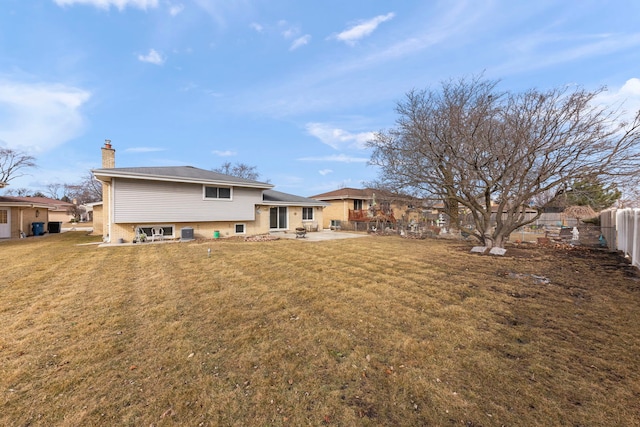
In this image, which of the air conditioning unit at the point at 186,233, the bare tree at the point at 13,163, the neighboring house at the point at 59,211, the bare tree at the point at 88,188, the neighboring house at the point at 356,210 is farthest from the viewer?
the bare tree at the point at 88,188

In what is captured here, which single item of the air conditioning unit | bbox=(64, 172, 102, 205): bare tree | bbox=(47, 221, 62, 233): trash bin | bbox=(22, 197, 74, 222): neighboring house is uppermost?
bbox=(64, 172, 102, 205): bare tree

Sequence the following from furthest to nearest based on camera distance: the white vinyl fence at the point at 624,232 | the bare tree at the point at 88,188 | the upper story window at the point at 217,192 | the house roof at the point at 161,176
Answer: the bare tree at the point at 88,188 < the upper story window at the point at 217,192 < the house roof at the point at 161,176 < the white vinyl fence at the point at 624,232

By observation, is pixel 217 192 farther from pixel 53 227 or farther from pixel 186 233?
pixel 53 227

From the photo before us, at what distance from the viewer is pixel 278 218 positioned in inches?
739

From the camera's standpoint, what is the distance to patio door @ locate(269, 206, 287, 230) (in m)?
18.3

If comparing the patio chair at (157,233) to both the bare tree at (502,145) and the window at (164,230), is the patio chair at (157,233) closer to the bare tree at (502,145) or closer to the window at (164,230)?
the window at (164,230)

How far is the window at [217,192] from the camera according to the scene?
584 inches

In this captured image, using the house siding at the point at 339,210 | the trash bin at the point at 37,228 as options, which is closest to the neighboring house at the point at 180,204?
the trash bin at the point at 37,228

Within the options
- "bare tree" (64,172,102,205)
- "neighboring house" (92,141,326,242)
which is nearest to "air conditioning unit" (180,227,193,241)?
"neighboring house" (92,141,326,242)

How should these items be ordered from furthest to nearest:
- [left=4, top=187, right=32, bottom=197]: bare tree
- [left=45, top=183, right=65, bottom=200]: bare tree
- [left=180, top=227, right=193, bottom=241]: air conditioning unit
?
[left=45, top=183, right=65, bottom=200]: bare tree → [left=4, top=187, right=32, bottom=197]: bare tree → [left=180, top=227, right=193, bottom=241]: air conditioning unit

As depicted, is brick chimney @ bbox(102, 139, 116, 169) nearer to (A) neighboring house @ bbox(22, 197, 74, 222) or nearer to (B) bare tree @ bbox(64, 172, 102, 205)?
(A) neighboring house @ bbox(22, 197, 74, 222)

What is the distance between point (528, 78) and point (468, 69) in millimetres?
2191

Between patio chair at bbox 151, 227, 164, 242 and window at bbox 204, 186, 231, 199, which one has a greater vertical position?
window at bbox 204, 186, 231, 199

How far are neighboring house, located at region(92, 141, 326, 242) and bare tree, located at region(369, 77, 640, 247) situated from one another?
921cm
